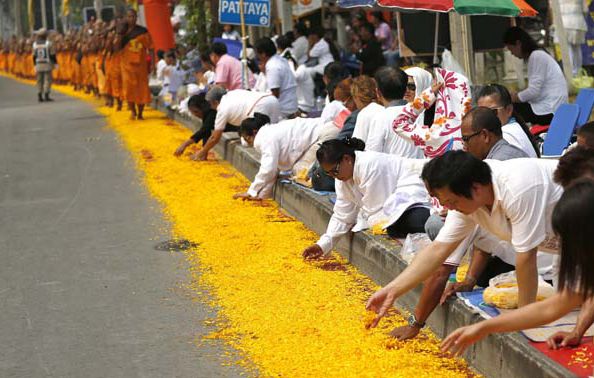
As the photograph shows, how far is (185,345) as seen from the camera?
610 centimetres

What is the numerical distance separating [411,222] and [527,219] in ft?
7.69

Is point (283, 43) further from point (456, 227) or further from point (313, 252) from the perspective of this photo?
point (456, 227)

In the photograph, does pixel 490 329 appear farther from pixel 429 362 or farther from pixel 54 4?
pixel 54 4

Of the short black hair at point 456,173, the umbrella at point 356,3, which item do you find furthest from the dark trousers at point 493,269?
the umbrella at point 356,3

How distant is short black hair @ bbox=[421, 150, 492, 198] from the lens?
16.2ft

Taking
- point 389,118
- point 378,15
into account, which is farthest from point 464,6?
point 378,15

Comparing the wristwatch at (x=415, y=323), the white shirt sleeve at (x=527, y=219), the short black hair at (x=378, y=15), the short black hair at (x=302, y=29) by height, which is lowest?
the wristwatch at (x=415, y=323)

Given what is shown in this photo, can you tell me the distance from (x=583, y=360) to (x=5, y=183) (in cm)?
983

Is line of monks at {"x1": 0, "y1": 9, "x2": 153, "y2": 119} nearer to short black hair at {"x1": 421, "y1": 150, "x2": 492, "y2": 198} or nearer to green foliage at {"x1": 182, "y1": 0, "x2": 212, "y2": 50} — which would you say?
green foliage at {"x1": 182, "y1": 0, "x2": 212, "y2": 50}

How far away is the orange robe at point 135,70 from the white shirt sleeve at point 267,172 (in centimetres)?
1048

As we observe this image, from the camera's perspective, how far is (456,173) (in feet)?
16.3

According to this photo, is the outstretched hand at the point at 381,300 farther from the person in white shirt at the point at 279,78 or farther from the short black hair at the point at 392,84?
the person in white shirt at the point at 279,78

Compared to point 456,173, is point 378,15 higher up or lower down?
lower down

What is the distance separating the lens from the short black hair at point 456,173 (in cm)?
495
